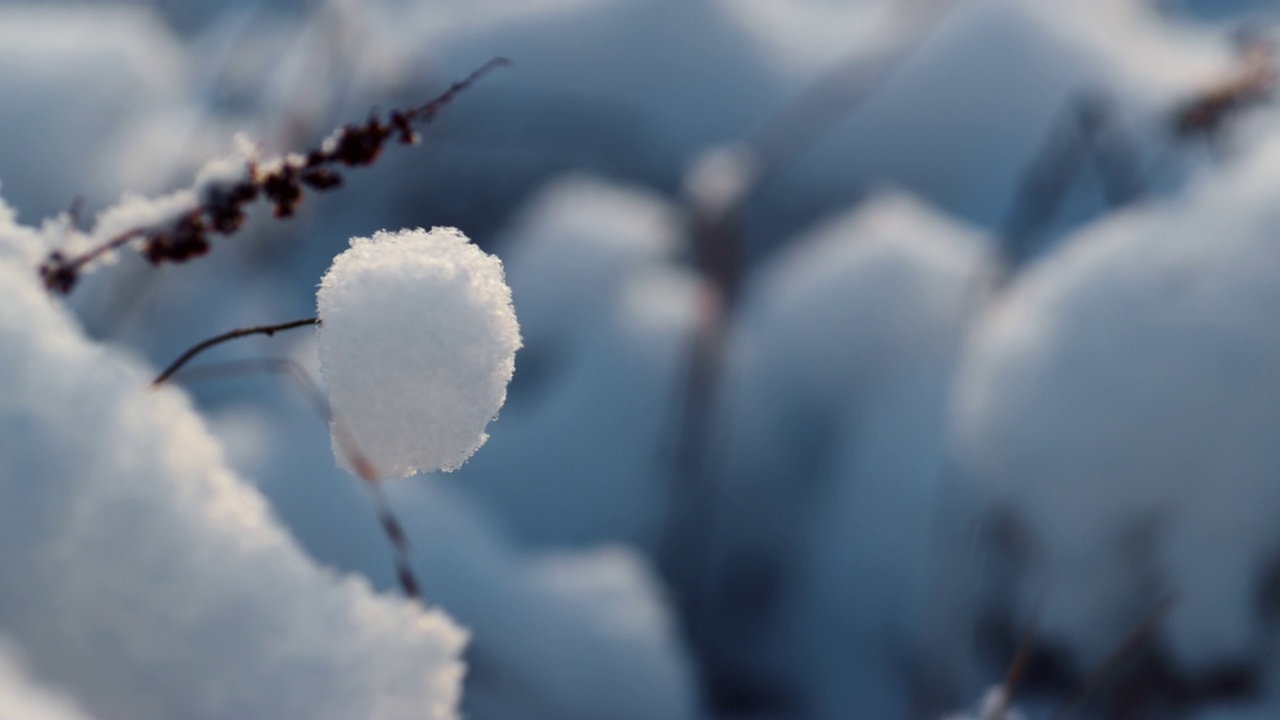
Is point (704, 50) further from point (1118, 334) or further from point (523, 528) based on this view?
point (1118, 334)

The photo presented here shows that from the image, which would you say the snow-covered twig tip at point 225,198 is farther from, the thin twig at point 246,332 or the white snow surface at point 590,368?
the white snow surface at point 590,368

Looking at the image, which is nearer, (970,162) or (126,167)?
(126,167)

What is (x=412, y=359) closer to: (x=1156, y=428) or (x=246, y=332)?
(x=246, y=332)

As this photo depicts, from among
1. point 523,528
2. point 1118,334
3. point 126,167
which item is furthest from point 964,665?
point 126,167

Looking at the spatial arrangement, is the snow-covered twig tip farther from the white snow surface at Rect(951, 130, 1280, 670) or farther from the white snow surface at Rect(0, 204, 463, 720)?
the white snow surface at Rect(951, 130, 1280, 670)

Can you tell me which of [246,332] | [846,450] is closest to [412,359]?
[246,332]

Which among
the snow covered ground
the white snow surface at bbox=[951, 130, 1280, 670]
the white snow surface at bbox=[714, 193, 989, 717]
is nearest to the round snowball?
the snow covered ground
